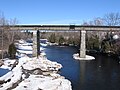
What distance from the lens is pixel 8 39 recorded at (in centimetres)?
8894

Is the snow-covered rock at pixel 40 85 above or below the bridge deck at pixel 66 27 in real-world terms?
below

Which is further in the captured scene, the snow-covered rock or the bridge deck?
the bridge deck

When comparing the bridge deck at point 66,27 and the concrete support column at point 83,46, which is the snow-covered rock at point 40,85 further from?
the bridge deck at point 66,27

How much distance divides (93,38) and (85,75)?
57.3 m

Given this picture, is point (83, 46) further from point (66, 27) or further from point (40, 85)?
point (40, 85)

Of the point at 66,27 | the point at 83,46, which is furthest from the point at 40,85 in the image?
the point at 66,27

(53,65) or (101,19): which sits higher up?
(101,19)

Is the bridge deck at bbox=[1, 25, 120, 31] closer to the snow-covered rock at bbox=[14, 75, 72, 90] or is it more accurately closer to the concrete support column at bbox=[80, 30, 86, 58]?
the concrete support column at bbox=[80, 30, 86, 58]

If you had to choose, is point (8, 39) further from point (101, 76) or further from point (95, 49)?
point (101, 76)

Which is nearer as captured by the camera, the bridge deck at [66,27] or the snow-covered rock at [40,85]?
the snow-covered rock at [40,85]

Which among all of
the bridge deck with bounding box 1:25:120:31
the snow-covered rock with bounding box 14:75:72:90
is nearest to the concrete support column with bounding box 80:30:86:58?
the bridge deck with bounding box 1:25:120:31

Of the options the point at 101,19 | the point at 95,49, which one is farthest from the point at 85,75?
the point at 101,19

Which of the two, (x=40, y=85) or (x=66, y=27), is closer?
(x=40, y=85)

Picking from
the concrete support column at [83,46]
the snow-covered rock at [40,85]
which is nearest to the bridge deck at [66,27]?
the concrete support column at [83,46]
